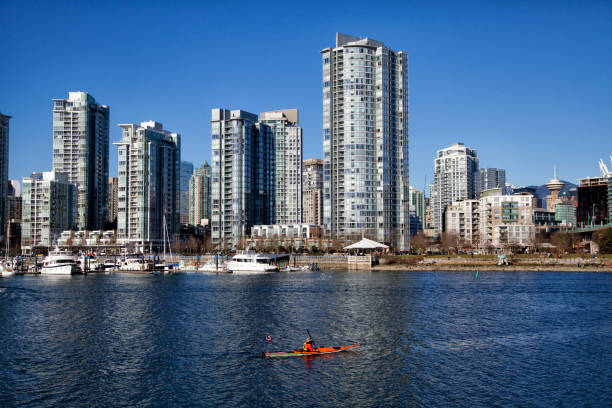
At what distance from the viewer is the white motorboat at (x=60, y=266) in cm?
16825

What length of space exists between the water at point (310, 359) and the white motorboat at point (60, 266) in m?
61.4

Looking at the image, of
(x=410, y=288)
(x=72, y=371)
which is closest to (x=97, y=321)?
(x=72, y=371)

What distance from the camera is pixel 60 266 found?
169m

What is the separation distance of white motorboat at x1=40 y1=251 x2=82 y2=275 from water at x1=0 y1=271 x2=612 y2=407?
201 feet

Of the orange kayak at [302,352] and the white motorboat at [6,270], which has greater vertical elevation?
the white motorboat at [6,270]

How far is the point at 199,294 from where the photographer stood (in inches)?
4331

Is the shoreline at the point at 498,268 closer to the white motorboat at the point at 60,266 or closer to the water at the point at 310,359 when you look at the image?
the water at the point at 310,359

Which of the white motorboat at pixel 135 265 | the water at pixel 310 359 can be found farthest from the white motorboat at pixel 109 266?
the water at pixel 310 359

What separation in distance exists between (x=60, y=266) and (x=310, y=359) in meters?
135

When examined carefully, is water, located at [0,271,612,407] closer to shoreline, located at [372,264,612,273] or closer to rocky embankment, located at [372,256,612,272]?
shoreline, located at [372,264,612,273]

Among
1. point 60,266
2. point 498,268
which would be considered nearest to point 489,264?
point 498,268

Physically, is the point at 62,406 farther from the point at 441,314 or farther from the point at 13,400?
the point at 441,314

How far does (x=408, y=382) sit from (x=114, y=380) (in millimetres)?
24641

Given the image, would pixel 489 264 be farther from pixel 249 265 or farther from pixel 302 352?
pixel 302 352
